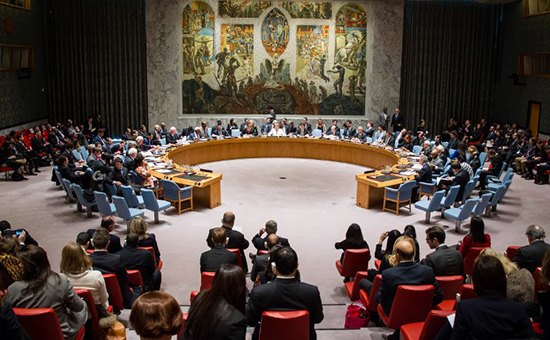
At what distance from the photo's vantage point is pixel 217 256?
5.73 meters

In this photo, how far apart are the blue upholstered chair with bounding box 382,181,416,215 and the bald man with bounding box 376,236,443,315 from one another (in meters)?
6.42

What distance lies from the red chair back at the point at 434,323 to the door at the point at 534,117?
632 inches

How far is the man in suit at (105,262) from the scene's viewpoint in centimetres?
537

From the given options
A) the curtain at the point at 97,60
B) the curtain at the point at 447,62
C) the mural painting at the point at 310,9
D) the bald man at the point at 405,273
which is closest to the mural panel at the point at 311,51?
the mural painting at the point at 310,9

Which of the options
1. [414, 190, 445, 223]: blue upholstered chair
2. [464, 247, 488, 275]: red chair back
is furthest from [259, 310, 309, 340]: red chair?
[414, 190, 445, 223]: blue upholstered chair

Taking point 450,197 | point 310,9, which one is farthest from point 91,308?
point 310,9

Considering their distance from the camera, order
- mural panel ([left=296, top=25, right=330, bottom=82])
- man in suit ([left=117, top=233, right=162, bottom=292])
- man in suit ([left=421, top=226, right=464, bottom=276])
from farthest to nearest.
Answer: mural panel ([left=296, top=25, right=330, bottom=82]), man in suit ([left=117, top=233, right=162, bottom=292]), man in suit ([left=421, top=226, right=464, bottom=276])

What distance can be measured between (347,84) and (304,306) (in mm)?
17048

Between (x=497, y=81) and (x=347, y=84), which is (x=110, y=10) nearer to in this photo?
(x=347, y=84)

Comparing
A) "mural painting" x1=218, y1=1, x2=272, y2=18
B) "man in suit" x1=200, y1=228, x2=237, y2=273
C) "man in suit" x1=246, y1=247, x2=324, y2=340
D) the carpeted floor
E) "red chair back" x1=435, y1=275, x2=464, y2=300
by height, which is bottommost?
the carpeted floor

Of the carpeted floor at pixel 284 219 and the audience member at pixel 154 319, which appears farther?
the carpeted floor at pixel 284 219

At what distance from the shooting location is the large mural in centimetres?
1961

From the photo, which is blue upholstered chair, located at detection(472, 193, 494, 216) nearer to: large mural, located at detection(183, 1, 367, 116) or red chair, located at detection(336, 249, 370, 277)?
red chair, located at detection(336, 249, 370, 277)

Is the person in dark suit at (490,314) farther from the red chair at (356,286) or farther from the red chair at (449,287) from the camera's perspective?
the red chair at (356,286)
